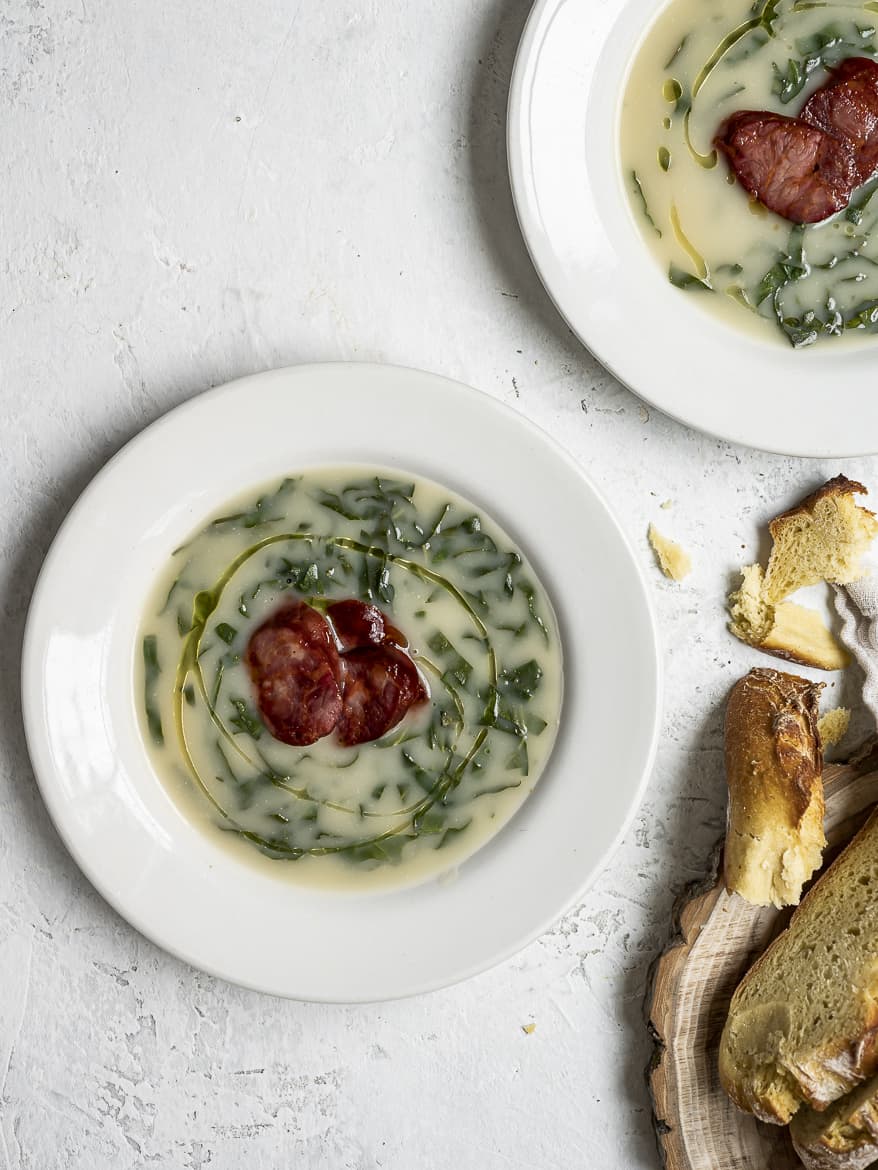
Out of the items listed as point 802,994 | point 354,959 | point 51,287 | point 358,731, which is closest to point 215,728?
point 358,731

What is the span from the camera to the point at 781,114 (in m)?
2.13

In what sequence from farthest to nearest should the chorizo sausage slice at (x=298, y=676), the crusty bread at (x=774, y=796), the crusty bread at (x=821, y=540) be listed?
the crusty bread at (x=821, y=540), the crusty bread at (x=774, y=796), the chorizo sausage slice at (x=298, y=676)

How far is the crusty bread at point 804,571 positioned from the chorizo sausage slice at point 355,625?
0.84 meters

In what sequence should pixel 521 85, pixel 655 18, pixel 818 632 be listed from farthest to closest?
1. pixel 818 632
2. pixel 655 18
3. pixel 521 85

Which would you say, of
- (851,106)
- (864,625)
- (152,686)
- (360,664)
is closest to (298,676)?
(360,664)

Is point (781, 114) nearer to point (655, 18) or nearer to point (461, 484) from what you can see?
point (655, 18)

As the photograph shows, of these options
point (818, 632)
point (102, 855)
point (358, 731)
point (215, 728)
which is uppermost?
point (818, 632)

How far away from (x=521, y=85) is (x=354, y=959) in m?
1.78

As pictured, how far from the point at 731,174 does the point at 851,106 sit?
0.27 meters

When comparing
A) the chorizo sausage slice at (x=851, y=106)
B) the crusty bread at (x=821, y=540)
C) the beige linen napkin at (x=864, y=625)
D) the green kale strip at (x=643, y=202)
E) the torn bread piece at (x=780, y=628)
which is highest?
the chorizo sausage slice at (x=851, y=106)

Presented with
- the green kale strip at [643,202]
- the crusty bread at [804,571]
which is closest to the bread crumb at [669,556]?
the crusty bread at [804,571]

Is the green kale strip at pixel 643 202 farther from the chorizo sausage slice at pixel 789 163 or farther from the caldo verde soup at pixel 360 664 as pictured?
the caldo verde soup at pixel 360 664

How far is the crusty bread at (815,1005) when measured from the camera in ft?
6.70

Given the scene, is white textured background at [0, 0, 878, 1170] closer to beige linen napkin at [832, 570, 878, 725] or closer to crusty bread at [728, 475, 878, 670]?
crusty bread at [728, 475, 878, 670]
